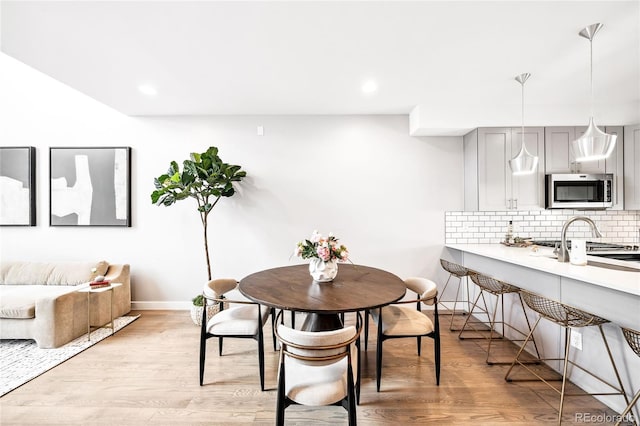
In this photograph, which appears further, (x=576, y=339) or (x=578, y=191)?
(x=578, y=191)

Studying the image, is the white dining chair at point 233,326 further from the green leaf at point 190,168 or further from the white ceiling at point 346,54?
the white ceiling at point 346,54

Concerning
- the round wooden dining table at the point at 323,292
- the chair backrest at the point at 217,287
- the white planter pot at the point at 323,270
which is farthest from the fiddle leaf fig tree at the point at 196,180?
the white planter pot at the point at 323,270

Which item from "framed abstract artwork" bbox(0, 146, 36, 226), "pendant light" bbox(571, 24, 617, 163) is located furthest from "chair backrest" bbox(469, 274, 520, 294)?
"framed abstract artwork" bbox(0, 146, 36, 226)

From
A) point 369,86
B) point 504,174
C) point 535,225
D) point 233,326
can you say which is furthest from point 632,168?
point 233,326

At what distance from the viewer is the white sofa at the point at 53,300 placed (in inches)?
110

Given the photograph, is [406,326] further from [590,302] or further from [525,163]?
[525,163]

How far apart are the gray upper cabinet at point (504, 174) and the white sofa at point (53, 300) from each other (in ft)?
15.3

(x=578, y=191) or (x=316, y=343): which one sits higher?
(x=578, y=191)

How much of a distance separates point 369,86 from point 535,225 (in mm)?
2928

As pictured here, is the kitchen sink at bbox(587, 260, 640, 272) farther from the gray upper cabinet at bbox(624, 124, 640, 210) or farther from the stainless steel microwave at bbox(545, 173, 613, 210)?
the gray upper cabinet at bbox(624, 124, 640, 210)

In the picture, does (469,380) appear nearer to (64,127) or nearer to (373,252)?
(373,252)

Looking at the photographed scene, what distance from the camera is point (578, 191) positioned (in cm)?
346

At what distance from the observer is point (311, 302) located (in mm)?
1830

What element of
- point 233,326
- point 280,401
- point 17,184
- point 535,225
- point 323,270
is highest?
point 17,184
